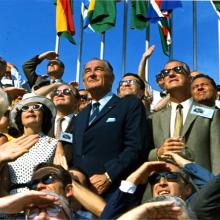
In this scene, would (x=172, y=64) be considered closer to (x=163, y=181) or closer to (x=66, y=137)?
(x=66, y=137)

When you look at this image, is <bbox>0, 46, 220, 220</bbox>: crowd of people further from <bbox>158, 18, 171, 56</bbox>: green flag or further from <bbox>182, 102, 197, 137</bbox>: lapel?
<bbox>158, 18, 171, 56</bbox>: green flag

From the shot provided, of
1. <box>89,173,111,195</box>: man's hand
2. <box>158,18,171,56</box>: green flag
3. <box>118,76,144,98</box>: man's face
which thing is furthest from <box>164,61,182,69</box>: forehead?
<box>158,18,171,56</box>: green flag

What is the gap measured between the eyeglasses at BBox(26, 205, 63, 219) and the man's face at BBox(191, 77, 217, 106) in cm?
316

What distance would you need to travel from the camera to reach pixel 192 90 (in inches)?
220

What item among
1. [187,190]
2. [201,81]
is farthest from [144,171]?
[201,81]

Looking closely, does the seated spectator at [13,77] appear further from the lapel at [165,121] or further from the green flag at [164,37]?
the green flag at [164,37]

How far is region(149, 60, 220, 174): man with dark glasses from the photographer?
4.39 metres

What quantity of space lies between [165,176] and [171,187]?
89 millimetres

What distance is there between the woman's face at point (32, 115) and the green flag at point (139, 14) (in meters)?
9.14

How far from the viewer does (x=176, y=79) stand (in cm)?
507

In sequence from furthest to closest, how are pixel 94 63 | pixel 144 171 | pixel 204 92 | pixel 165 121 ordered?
pixel 204 92 < pixel 94 63 < pixel 165 121 < pixel 144 171

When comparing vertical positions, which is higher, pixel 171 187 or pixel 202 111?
pixel 202 111

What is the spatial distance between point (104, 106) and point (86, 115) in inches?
7.3

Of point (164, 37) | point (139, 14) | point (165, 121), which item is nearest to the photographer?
point (165, 121)
